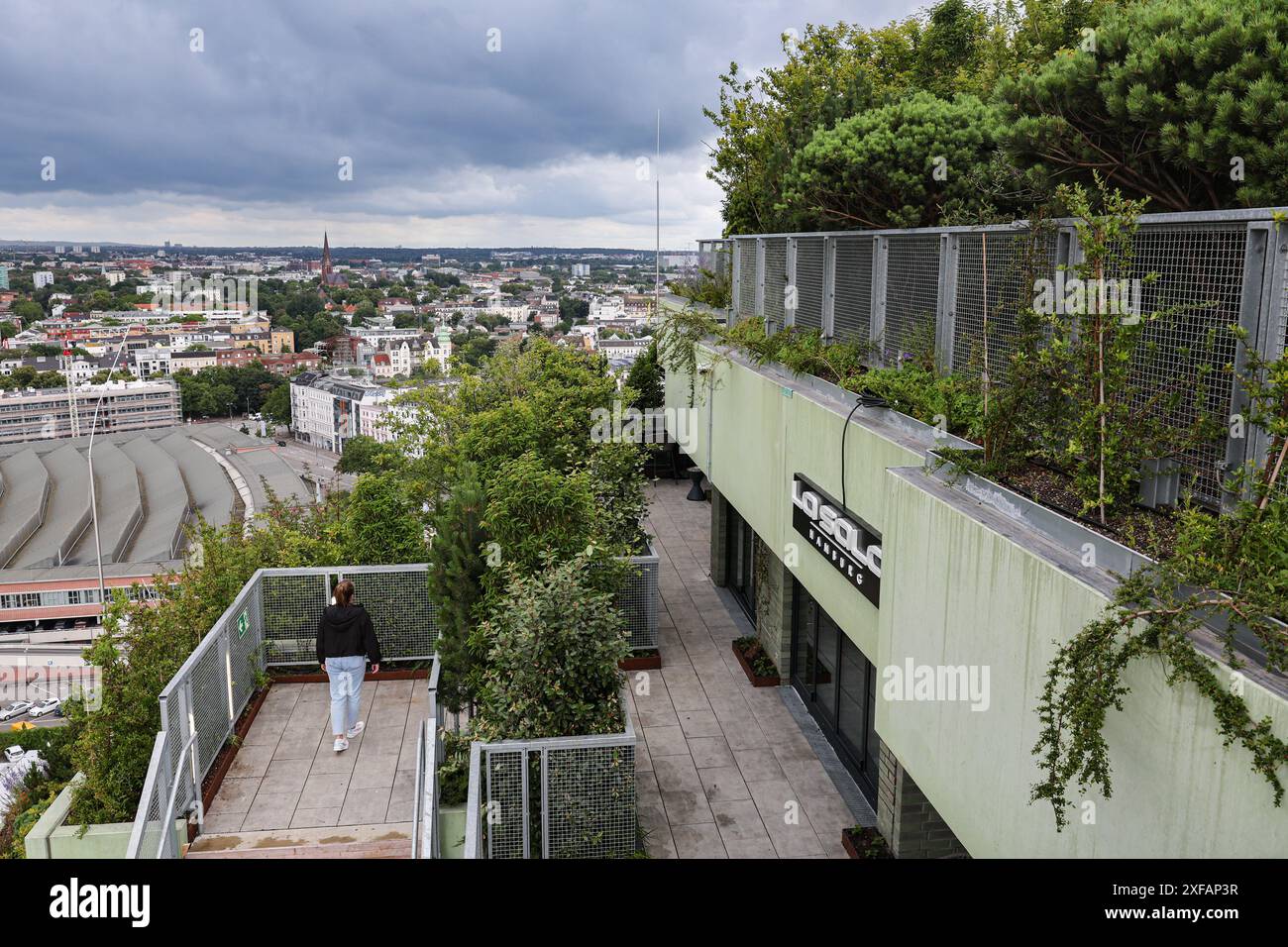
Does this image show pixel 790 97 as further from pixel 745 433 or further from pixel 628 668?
pixel 628 668

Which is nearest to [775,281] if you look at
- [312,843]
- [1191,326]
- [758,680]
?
[758,680]

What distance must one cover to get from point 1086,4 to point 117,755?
17.8 metres

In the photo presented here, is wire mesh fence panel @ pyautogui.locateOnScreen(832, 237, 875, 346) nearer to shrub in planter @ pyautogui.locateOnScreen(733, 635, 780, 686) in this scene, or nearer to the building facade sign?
the building facade sign

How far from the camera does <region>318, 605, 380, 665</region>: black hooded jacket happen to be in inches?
344

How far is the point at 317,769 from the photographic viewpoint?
8.77m

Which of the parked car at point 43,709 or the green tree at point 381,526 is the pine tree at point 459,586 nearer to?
the green tree at point 381,526

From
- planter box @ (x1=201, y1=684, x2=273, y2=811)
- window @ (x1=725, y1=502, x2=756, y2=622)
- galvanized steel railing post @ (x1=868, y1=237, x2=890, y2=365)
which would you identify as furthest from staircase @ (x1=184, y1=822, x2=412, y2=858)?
window @ (x1=725, y1=502, x2=756, y2=622)

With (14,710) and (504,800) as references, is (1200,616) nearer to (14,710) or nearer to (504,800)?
(504,800)

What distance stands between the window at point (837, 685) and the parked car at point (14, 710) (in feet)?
201

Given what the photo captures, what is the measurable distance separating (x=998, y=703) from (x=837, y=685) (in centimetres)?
623

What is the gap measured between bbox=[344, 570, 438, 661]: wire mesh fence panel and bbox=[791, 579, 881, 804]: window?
440 centimetres

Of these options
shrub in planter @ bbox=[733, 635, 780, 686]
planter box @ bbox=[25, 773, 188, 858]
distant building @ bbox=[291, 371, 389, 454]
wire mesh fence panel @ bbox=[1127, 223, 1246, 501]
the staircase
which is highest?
wire mesh fence panel @ bbox=[1127, 223, 1246, 501]

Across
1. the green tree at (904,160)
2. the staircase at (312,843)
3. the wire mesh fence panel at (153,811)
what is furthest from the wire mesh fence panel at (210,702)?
the green tree at (904,160)
